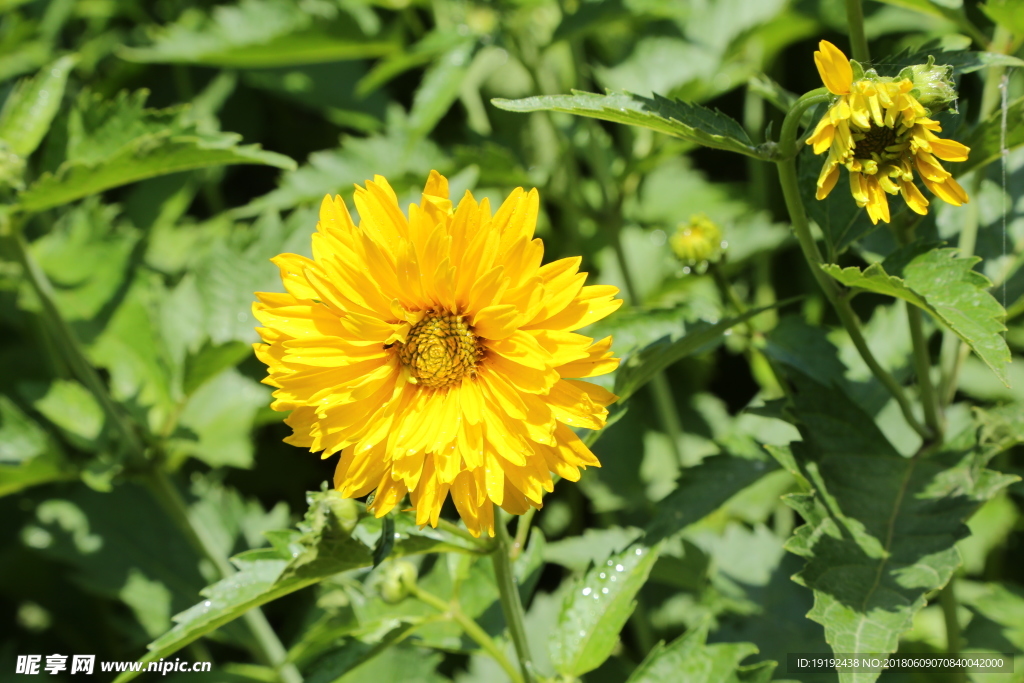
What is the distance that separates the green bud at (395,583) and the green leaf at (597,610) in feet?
0.93

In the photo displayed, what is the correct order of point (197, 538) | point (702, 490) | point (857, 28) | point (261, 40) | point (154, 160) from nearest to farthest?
point (857, 28)
point (702, 490)
point (154, 160)
point (197, 538)
point (261, 40)

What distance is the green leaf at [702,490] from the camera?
1522mm

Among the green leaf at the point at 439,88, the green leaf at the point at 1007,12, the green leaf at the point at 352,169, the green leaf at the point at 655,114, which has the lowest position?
the green leaf at the point at 655,114

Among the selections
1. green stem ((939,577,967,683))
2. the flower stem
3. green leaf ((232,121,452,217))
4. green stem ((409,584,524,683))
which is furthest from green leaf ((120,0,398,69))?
green stem ((939,577,967,683))

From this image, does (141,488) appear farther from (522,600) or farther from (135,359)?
(522,600)

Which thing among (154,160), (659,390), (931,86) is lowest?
(659,390)

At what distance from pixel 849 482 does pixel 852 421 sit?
0.12m

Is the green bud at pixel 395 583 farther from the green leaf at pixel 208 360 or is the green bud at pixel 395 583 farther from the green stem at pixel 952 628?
the green stem at pixel 952 628

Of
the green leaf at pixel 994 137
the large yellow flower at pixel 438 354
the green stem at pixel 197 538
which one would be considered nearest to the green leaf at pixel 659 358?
the large yellow flower at pixel 438 354

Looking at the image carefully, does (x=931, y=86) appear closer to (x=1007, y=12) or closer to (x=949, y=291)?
(x=949, y=291)

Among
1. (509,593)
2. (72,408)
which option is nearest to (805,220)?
(509,593)

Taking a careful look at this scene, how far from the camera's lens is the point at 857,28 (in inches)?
52.6

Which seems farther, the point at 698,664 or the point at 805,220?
the point at 698,664

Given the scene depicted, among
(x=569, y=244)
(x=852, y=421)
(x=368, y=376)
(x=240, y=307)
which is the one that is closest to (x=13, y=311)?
(x=240, y=307)
